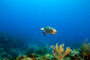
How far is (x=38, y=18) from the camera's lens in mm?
180875

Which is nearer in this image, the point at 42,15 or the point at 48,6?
the point at 48,6

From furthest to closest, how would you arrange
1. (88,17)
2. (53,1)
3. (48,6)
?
1. (48,6)
2. (53,1)
3. (88,17)

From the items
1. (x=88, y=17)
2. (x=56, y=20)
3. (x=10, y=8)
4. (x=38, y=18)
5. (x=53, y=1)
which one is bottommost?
(x=88, y=17)

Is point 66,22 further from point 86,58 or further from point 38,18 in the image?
point 86,58

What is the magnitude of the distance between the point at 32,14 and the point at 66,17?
77.2 metres

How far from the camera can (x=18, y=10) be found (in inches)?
7441

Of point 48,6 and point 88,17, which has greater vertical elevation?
point 48,6

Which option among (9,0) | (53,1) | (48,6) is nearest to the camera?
(53,1)

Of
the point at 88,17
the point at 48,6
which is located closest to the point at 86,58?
the point at 88,17

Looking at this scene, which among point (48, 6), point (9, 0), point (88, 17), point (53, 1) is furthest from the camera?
point (9, 0)

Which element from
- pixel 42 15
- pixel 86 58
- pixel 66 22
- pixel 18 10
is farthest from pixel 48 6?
pixel 86 58

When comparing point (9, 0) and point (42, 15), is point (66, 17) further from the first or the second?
point (9, 0)

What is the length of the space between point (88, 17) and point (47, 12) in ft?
300

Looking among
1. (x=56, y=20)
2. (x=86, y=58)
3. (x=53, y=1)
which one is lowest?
(x=86, y=58)
